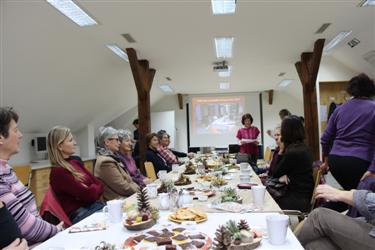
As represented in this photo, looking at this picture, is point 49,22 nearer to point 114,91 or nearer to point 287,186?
point 287,186

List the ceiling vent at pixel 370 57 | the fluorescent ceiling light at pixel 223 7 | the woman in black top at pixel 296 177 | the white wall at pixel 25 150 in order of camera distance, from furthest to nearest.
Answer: the white wall at pixel 25 150
the ceiling vent at pixel 370 57
the fluorescent ceiling light at pixel 223 7
the woman in black top at pixel 296 177

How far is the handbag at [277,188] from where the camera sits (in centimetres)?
271

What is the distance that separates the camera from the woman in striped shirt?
1.62m

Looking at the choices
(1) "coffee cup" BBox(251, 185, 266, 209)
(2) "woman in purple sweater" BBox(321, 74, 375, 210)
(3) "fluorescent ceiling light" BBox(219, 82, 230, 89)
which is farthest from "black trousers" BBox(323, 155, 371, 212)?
(3) "fluorescent ceiling light" BBox(219, 82, 230, 89)

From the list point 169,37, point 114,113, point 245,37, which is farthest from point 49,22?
point 114,113

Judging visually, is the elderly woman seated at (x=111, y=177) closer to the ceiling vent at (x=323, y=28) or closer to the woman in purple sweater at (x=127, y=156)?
the woman in purple sweater at (x=127, y=156)

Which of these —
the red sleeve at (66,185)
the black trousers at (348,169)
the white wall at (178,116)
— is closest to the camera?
the red sleeve at (66,185)

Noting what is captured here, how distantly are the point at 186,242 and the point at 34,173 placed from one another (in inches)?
209

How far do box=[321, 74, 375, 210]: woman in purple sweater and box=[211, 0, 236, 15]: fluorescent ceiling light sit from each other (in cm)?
175

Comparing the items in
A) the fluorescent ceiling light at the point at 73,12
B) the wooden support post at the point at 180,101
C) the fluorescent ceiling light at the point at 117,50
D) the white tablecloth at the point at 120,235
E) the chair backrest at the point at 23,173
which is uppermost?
the fluorescent ceiling light at the point at 117,50

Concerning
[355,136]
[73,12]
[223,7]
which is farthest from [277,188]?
[73,12]

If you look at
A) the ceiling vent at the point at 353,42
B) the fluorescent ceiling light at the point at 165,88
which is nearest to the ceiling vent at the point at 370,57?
the ceiling vent at the point at 353,42

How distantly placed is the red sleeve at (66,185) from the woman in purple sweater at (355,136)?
1.99 meters

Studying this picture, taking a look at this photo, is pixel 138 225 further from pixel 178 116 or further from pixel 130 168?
pixel 178 116
